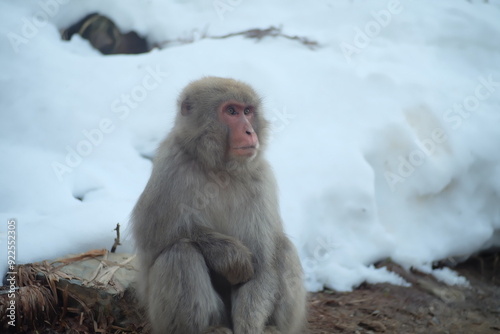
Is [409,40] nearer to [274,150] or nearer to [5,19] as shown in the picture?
[274,150]

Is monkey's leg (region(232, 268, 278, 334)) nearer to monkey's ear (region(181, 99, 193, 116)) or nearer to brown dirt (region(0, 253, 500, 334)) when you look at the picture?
brown dirt (region(0, 253, 500, 334))

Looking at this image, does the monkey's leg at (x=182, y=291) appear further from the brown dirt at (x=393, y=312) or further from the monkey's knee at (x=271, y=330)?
the brown dirt at (x=393, y=312)

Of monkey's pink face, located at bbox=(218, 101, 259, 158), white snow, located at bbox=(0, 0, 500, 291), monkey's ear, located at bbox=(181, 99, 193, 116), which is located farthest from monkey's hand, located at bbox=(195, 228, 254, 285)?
white snow, located at bbox=(0, 0, 500, 291)

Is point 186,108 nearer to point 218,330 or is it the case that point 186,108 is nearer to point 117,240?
point 117,240

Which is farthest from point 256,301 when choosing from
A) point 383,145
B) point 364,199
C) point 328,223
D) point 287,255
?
point 383,145

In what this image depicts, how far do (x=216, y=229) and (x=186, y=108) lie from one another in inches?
34.0

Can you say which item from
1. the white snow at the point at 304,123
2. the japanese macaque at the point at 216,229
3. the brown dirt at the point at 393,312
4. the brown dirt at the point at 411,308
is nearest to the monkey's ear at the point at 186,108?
the japanese macaque at the point at 216,229

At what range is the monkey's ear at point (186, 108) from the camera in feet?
10.9

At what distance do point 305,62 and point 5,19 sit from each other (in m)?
3.49

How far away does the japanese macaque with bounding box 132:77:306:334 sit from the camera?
9.39 feet

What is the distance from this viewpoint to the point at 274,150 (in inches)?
198

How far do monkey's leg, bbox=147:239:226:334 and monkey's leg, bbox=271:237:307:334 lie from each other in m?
0.48

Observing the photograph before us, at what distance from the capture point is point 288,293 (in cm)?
313

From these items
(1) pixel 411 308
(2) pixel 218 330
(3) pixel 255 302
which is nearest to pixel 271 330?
(3) pixel 255 302
